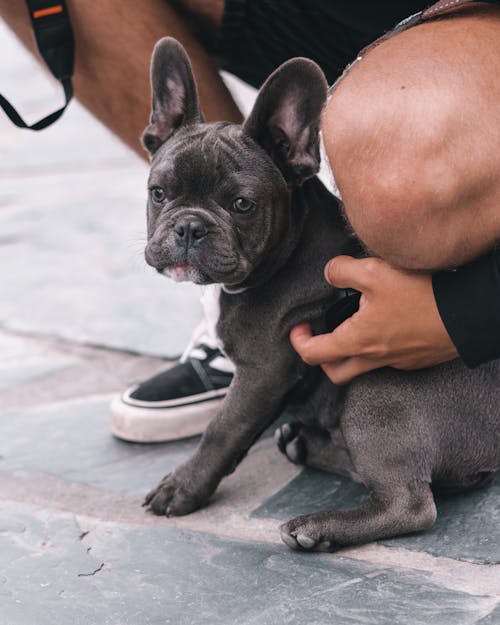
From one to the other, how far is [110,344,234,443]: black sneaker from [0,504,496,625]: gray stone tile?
20.0 inches

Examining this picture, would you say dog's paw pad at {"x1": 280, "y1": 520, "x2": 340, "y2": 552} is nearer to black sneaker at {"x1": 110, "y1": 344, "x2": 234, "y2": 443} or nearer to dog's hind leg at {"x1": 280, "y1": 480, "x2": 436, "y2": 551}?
dog's hind leg at {"x1": 280, "y1": 480, "x2": 436, "y2": 551}

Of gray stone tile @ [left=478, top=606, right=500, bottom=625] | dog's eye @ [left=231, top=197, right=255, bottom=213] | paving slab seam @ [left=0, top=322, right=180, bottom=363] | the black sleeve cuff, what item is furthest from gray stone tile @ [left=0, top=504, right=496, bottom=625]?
paving slab seam @ [left=0, top=322, right=180, bottom=363]

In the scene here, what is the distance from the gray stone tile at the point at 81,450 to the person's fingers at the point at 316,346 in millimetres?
528

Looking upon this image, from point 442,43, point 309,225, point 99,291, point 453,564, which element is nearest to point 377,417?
point 453,564

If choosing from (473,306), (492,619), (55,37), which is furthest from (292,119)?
→ (492,619)

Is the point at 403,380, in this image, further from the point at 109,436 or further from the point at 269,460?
the point at 109,436

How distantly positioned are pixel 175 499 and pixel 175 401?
512 millimetres

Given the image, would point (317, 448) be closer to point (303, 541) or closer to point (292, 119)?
point (303, 541)

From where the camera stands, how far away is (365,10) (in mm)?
2400

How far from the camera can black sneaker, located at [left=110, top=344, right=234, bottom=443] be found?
2586 millimetres

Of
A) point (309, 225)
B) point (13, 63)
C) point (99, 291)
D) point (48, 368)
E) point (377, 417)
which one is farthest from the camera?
point (13, 63)

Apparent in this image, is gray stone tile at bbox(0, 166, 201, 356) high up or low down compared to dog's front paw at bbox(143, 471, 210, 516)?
down

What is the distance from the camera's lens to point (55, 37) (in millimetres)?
2674

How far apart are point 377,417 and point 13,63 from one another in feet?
22.1
